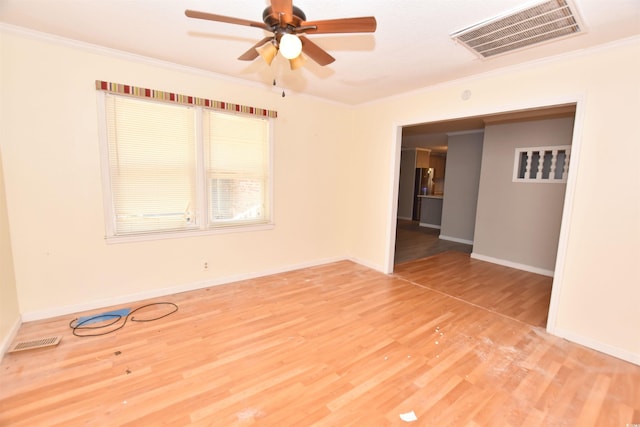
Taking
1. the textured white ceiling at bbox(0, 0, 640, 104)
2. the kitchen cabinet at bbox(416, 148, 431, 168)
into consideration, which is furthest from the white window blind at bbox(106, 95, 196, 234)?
the kitchen cabinet at bbox(416, 148, 431, 168)

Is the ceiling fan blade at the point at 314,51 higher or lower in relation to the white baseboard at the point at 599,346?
higher

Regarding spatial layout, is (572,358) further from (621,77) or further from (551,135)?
(551,135)

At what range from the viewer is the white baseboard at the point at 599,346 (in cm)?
238

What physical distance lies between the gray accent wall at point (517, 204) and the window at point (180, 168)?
160 inches

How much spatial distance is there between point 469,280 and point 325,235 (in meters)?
2.31

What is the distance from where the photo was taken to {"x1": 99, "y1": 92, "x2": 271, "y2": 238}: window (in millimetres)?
3004

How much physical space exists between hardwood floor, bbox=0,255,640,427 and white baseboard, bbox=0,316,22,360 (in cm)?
6

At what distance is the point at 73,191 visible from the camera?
9.21ft

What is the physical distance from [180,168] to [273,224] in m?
1.44

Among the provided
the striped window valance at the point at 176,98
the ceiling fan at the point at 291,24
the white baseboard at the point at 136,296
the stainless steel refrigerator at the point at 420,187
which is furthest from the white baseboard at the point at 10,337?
the stainless steel refrigerator at the point at 420,187

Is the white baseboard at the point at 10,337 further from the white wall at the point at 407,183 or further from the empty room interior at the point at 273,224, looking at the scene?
the white wall at the point at 407,183

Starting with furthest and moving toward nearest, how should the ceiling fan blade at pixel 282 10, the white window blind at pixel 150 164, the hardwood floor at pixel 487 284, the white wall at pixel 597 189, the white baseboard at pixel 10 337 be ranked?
the hardwood floor at pixel 487 284
the white window blind at pixel 150 164
the white wall at pixel 597 189
the white baseboard at pixel 10 337
the ceiling fan blade at pixel 282 10

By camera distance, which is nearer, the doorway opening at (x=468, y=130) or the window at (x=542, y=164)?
the doorway opening at (x=468, y=130)

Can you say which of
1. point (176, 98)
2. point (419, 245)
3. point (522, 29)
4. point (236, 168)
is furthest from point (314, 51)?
point (419, 245)
